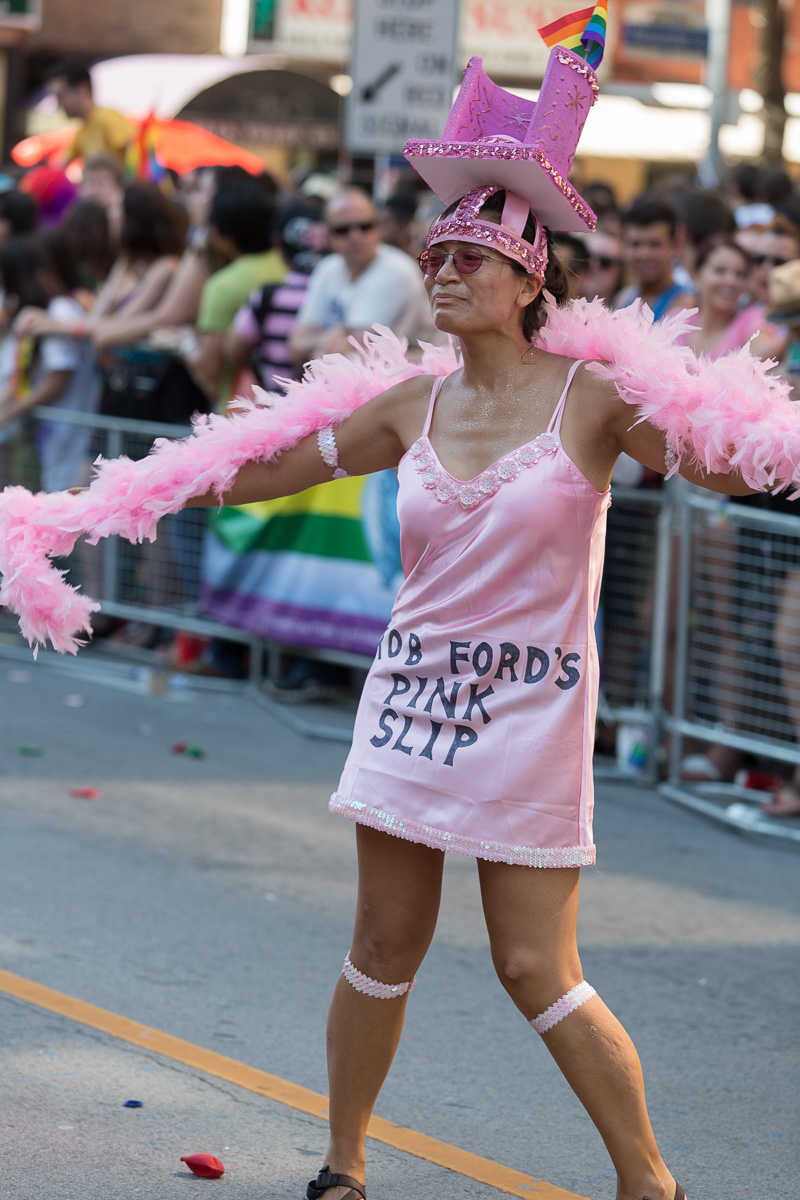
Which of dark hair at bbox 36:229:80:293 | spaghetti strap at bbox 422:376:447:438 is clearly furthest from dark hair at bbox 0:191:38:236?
spaghetti strap at bbox 422:376:447:438

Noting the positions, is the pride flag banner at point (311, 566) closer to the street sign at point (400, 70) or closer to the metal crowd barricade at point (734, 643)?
the metal crowd barricade at point (734, 643)

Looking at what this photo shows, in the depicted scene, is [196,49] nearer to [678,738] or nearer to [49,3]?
[49,3]

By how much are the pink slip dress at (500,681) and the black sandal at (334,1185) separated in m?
0.70

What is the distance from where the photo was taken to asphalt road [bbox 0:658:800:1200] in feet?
11.8

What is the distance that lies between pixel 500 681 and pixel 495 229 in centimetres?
83

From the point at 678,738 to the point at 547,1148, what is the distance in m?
3.55

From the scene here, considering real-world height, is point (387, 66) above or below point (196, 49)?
below

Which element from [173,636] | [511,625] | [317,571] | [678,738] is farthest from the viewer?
[173,636]

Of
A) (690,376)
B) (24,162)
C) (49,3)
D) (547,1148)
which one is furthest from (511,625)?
(49,3)

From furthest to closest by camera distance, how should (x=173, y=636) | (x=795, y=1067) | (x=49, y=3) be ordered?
(x=49, y=3) < (x=173, y=636) < (x=795, y=1067)

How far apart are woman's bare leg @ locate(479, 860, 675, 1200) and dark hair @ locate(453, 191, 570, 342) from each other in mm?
1036

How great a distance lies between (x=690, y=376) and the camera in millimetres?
3111

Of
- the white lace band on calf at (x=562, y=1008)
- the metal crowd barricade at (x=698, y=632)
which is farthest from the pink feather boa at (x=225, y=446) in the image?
the metal crowd barricade at (x=698, y=632)

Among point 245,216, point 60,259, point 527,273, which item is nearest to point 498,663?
point 527,273
